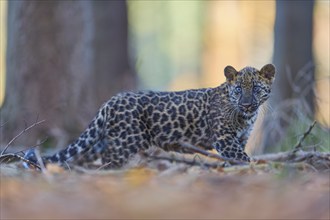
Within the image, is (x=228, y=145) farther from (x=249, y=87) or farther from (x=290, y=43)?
(x=290, y=43)

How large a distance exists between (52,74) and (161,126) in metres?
5.92

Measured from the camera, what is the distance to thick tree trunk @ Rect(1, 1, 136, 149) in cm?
1394

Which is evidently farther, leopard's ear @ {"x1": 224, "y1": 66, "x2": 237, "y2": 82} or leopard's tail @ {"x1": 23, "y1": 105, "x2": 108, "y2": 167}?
leopard's tail @ {"x1": 23, "y1": 105, "x2": 108, "y2": 167}

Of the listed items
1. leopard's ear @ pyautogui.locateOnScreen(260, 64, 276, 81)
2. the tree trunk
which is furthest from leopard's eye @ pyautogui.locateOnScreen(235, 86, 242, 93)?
the tree trunk

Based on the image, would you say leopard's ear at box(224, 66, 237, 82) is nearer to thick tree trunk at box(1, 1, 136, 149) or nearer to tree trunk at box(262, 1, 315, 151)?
tree trunk at box(262, 1, 315, 151)

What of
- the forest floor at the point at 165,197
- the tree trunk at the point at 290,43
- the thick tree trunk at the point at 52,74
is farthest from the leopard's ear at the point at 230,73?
the thick tree trunk at the point at 52,74

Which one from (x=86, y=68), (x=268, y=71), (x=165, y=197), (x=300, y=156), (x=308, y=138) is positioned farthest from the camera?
(x=86, y=68)

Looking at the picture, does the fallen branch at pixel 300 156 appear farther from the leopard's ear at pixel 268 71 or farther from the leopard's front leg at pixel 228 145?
the leopard's ear at pixel 268 71

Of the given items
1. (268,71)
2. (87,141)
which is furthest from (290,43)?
(87,141)

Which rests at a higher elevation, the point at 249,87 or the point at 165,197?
the point at 249,87

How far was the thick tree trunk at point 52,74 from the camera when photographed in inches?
549

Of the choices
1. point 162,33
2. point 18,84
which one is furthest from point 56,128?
point 162,33

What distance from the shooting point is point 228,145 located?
8812mm

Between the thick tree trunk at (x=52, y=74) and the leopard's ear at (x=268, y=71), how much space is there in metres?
5.45
